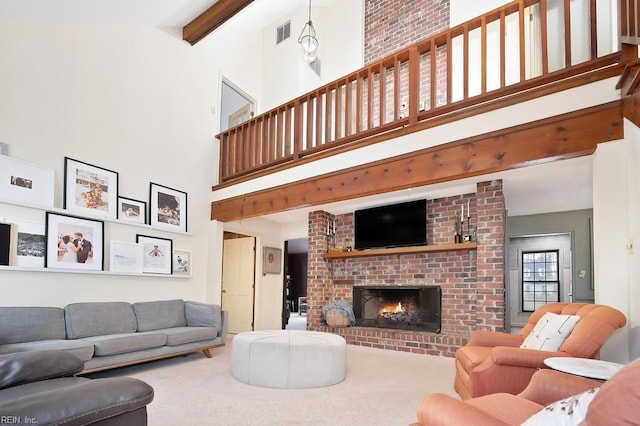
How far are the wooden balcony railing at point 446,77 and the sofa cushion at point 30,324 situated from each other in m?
3.06

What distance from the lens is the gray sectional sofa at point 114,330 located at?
3543 millimetres

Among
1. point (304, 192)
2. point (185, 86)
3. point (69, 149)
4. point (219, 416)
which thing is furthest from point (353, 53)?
point (219, 416)

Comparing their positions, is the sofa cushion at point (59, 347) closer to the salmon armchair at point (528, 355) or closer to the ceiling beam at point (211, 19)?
the salmon armchair at point (528, 355)

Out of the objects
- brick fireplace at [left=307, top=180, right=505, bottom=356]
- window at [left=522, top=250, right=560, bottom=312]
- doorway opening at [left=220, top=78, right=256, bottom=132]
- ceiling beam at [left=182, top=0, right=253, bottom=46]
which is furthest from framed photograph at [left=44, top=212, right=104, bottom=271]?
window at [left=522, top=250, right=560, bottom=312]

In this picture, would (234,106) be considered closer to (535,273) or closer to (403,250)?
(403,250)

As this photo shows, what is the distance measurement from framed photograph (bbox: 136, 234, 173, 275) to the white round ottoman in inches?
82.8

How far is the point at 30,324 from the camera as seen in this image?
3.65 meters

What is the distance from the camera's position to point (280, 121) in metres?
5.80

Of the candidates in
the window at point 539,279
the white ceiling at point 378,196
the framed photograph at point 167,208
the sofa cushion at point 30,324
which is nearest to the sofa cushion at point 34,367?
the sofa cushion at point 30,324

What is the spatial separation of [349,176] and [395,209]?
1.88 meters

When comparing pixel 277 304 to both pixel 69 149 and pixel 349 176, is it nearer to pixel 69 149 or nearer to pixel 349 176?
pixel 349 176

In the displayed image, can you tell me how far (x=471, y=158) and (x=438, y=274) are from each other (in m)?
2.63

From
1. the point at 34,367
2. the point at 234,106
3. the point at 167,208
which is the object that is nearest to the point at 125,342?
the point at 34,367

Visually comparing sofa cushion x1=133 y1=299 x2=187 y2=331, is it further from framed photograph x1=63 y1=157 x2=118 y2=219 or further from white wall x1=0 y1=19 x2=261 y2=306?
framed photograph x1=63 y1=157 x2=118 y2=219
